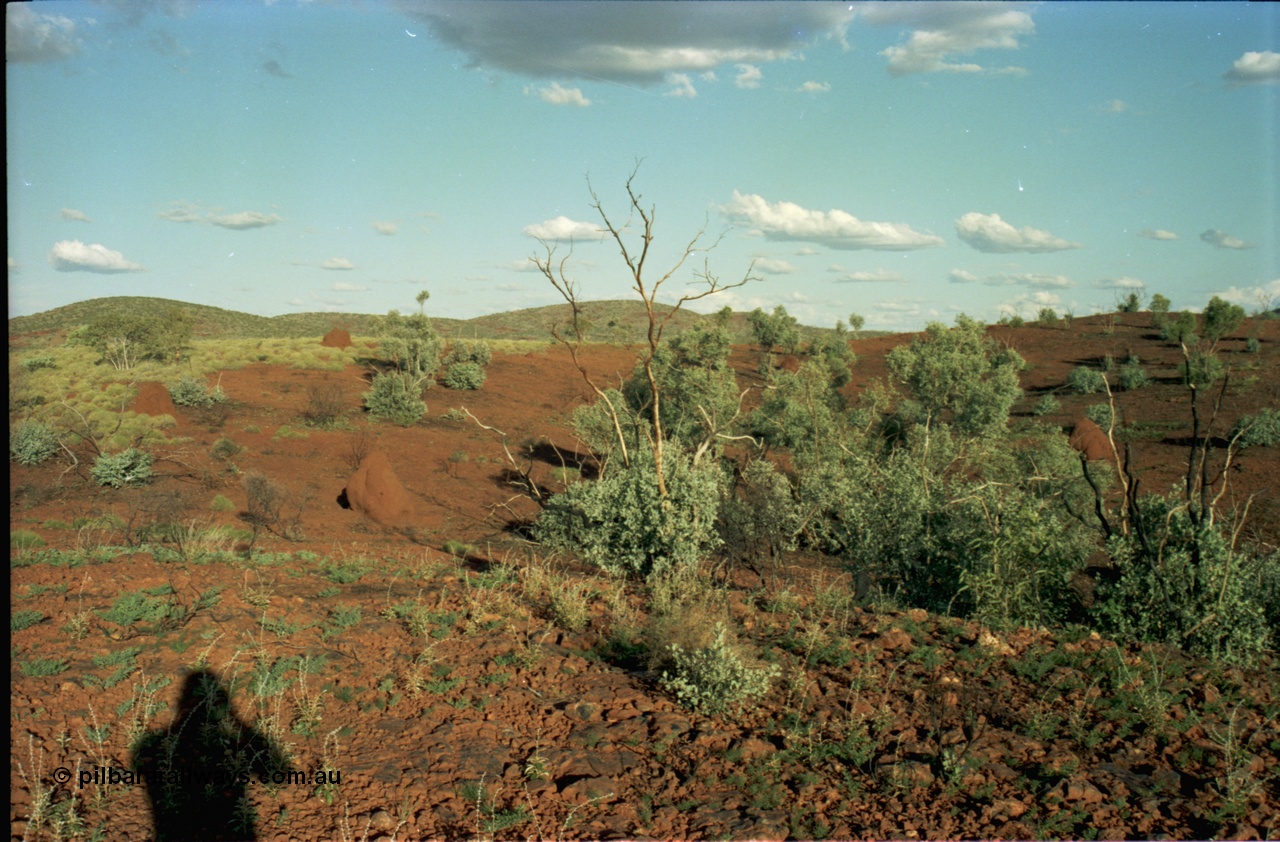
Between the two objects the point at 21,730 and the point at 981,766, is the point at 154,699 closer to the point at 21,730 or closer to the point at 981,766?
the point at 21,730

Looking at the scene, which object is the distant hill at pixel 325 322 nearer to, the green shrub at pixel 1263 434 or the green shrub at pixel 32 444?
the green shrub at pixel 32 444

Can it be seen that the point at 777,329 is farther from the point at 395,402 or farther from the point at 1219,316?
the point at 395,402

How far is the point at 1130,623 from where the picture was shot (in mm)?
7340

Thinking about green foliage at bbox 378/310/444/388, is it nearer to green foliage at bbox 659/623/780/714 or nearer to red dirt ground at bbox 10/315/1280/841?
red dirt ground at bbox 10/315/1280/841

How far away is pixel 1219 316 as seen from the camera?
35000 millimetres

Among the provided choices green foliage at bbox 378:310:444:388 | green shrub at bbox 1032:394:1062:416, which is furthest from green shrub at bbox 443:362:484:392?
green shrub at bbox 1032:394:1062:416

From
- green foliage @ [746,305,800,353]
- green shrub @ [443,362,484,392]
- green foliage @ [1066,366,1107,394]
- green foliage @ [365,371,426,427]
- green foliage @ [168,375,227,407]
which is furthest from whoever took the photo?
green foliage @ [746,305,800,353]

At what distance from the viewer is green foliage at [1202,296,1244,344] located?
34781 millimetres

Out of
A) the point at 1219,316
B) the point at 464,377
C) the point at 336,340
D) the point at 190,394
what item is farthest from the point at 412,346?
the point at 1219,316

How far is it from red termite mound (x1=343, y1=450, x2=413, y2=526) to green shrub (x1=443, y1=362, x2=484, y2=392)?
16.8 metres

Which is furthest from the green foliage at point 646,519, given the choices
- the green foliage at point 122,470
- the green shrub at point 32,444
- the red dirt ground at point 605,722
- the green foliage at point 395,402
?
the green foliage at point 395,402

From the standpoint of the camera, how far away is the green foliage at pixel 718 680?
16.8 feet

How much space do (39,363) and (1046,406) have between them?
131 ft

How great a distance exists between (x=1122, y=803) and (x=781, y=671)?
2181mm
